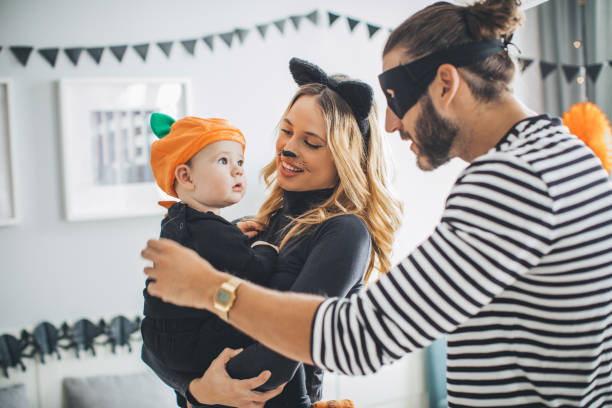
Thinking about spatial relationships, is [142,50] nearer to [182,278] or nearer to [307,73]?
[307,73]

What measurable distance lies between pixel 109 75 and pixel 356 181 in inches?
60.8

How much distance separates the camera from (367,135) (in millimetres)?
1484

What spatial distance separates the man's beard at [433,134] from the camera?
1.03 m

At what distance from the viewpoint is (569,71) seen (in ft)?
10.2

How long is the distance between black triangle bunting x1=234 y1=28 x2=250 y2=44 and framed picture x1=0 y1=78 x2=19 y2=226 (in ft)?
3.57

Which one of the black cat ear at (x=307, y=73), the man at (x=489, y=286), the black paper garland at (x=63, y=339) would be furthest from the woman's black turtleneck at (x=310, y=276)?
the black paper garland at (x=63, y=339)

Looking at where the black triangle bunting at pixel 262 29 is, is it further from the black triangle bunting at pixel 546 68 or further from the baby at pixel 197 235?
the black triangle bunting at pixel 546 68

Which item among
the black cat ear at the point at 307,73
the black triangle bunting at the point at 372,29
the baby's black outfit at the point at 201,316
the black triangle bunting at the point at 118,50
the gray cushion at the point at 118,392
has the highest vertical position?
the black triangle bunting at the point at 372,29

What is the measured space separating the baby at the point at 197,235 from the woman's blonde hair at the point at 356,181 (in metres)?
0.15

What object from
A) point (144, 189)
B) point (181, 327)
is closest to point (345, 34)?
point (144, 189)

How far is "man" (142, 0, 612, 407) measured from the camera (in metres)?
0.81

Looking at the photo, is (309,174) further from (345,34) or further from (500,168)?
(345,34)

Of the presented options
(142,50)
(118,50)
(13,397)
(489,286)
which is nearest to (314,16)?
(142,50)

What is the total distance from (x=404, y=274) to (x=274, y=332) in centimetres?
26
